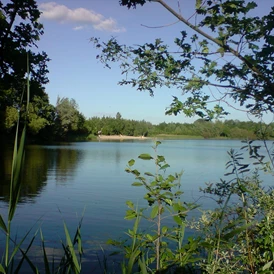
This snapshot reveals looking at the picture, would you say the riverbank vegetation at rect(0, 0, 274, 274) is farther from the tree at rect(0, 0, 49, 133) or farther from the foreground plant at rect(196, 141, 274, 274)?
the tree at rect(0, 0, 49, 133)

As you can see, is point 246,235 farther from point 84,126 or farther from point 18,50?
point 84,126

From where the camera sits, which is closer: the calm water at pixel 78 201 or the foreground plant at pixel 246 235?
the foreground plant at pixel 246 235

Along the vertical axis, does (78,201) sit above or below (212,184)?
below

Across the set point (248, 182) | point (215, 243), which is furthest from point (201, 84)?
point (215, 243)

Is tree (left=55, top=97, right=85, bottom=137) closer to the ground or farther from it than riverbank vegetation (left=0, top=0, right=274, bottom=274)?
farther from it

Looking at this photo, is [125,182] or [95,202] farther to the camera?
[125,182]

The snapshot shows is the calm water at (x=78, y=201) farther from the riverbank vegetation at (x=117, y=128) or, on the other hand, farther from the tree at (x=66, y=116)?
the tree at (x=66, y=116)

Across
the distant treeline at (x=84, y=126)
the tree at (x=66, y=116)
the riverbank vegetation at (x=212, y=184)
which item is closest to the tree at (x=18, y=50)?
the distant treeline at (x=84, y=126)

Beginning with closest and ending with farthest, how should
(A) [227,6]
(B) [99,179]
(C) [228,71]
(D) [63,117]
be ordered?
(A) [227,6]
(C) [228,71]
(B) [99,179]
(D) [63,117]

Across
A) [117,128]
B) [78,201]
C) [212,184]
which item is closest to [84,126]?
[117,128]

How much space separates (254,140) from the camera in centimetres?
249

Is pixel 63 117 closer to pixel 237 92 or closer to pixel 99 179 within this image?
pixel 99 179

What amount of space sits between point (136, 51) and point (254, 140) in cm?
119

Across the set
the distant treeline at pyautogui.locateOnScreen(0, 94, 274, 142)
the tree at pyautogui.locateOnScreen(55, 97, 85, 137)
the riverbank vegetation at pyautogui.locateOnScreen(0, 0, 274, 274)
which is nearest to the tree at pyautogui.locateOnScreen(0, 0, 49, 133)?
the distant treeline at pyautogui.locateOnScreen(0, 94, 274, 142)
